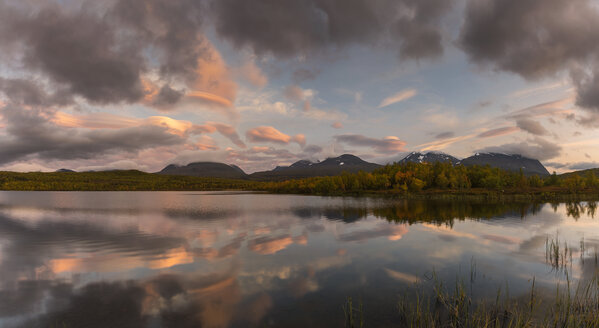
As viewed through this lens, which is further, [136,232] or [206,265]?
[136,232]

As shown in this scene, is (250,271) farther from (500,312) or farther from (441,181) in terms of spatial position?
(441,181)

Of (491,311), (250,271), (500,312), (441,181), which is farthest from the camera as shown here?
(441,181)

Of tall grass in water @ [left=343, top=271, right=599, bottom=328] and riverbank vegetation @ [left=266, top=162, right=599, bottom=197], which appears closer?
tall grass in water @ [left=343, top=271, right=599, bottom=328]

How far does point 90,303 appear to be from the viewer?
1473 centimetres

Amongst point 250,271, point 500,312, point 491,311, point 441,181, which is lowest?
point 250,271

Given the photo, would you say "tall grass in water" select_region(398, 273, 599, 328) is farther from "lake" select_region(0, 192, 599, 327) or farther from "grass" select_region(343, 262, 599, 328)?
"lake" select_region(0, 192, 599, 327)

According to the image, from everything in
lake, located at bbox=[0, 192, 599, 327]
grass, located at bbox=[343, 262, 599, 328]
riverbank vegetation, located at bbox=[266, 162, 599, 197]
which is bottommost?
lake, located at bbox=[0, 192, 599, 327]

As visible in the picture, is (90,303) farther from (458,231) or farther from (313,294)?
(458,231)

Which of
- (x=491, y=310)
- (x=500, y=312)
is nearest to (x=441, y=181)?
(x=500, y=312)

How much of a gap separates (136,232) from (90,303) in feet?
Answer: 83.4

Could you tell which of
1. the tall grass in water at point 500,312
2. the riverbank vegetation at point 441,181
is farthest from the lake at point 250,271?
the riverbank vegetation at point 441,181

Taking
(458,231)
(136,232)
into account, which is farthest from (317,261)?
(136,232)

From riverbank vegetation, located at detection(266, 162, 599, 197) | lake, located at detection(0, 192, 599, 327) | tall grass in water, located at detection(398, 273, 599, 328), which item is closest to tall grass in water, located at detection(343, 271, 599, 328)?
tall grass in water, located at detection(398, 273, 599, 328)

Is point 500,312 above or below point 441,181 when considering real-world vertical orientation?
below
